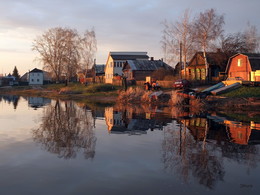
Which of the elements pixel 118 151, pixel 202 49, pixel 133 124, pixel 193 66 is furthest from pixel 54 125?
pixel 193 66

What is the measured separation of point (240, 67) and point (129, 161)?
41.0 meters

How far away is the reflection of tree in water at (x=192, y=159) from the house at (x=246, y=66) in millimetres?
32702

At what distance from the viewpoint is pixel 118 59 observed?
74250mm

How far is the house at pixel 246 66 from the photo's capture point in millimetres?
43875

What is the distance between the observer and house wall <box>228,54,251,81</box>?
4562 cm

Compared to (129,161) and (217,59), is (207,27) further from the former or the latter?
(129,161)

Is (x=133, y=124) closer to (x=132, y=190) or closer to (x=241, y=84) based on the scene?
(x=132, y=190)

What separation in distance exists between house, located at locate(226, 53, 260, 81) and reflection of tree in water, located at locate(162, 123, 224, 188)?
32702mm

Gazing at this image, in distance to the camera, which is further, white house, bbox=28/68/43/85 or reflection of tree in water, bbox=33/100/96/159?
white house, bbox=28/68/43/85

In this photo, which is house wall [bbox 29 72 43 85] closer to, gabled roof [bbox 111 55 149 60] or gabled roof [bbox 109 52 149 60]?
gabled roof [bbox 109 52 149 60]

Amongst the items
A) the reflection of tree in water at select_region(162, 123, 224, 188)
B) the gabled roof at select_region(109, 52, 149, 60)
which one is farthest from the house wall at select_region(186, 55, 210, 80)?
the reflection of tree in water at select_region(162, 123, 224, 188)

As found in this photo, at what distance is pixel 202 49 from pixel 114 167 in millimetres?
43394

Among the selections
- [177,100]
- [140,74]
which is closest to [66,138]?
[177,100]

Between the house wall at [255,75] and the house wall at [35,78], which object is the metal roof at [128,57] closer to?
the house wall at [255,75]
